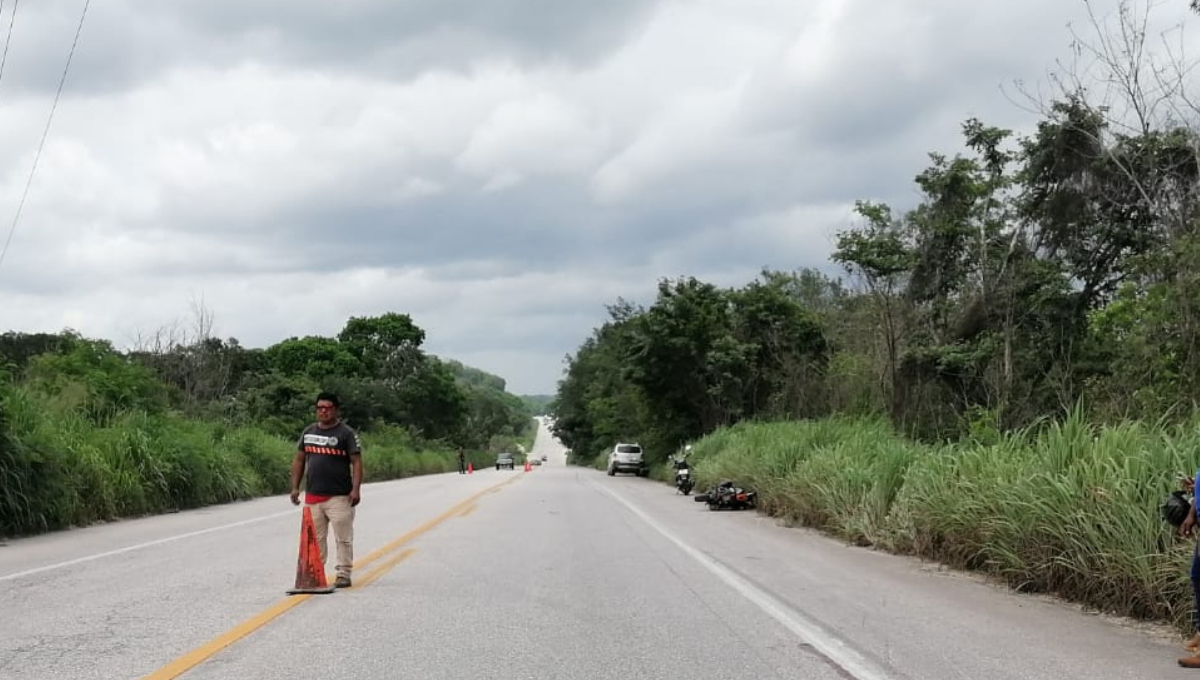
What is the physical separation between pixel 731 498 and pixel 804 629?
14229 mm

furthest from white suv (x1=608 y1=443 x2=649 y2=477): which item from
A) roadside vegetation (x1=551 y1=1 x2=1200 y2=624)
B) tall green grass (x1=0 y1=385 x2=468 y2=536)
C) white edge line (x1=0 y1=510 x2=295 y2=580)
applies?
white edge line (x1=0 y1=510 x2=295 y2=580)

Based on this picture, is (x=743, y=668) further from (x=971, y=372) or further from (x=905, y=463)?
(x=971, y=372)

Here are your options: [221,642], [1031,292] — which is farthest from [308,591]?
[1031,292]

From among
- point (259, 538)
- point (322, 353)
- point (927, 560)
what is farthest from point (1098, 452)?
point (322, 353)

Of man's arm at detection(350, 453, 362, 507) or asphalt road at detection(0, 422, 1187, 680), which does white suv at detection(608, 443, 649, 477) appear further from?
man's arm at detection(350, 453, 362, 507)

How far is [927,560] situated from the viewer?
12688mm

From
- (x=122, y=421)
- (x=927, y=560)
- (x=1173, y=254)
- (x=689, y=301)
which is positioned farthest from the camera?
(x=689, y=301)

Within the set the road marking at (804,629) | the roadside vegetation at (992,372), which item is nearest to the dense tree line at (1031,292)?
the roadside vegetation at (992,372)

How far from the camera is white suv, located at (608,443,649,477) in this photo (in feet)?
168

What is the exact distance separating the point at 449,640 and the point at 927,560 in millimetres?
7728

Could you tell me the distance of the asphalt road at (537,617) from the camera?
6.41m

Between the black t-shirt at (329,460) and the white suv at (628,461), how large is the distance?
41752mm

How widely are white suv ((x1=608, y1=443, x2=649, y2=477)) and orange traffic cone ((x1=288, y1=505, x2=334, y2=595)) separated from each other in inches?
1661

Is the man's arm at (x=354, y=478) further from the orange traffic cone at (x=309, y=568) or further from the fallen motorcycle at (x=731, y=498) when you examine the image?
the fallen motorcycle at (x=731, y=498)
